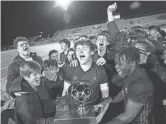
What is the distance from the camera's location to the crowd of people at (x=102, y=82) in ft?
5.58

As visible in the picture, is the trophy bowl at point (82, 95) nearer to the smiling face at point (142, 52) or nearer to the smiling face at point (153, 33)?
the smiling face at point (142, 52)

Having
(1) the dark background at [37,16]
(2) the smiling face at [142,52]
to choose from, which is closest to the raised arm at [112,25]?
(1) the dark background at [37,16]

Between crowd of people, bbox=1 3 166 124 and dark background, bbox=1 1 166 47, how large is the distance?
5.50 feet

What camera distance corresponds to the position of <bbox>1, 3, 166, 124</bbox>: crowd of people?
5.58ft

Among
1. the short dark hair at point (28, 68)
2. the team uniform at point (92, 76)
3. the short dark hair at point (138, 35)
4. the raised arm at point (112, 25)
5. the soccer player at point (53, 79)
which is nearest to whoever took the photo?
the short dark hair at point (28, 68)

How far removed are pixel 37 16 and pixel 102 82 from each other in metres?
3.56

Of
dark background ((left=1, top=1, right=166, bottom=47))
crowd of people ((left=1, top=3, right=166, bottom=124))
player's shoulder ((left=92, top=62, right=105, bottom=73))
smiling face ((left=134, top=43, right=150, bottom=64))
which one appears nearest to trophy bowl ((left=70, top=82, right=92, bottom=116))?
crowd of people ((left=1, top=3, right=166, bottom=124))

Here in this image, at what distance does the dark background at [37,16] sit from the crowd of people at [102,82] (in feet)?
5.50

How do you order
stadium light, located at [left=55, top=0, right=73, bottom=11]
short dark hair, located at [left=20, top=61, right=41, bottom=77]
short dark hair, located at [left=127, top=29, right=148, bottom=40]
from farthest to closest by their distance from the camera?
stadium light, located at [left=55, top=0, right=73, bottom=11] < short dark hair, located at [left=127, top=29, right=148, bottom=40] < short dark hair, located at [left=20, top=61, right=41, bottom=77]

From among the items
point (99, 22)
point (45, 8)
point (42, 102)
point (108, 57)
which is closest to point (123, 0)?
point (99, 22)

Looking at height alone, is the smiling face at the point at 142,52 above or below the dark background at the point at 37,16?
below

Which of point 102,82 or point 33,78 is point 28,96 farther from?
point 102,82

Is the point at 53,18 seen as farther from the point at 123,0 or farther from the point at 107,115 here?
the point at 107,115

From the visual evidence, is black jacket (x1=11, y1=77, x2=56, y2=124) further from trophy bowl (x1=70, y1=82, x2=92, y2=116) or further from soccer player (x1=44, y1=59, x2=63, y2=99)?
soccer player (x1=44, y1=59, x2=63, y2=99)
